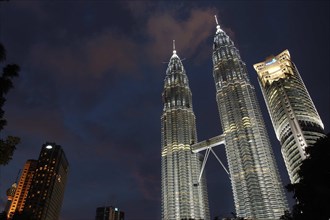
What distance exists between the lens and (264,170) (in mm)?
121562

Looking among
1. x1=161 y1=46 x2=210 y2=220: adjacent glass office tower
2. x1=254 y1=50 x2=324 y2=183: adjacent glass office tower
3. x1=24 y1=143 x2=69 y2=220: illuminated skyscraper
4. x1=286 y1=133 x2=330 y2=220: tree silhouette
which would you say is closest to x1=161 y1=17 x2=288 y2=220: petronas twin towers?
x1=161 y1=46 x2=210 y2=220: adjacent glass office tower

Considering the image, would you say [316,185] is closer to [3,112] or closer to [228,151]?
[3,112]

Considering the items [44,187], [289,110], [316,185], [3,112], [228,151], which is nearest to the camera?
[3,112]

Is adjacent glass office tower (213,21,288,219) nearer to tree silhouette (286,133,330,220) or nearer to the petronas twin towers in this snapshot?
the petronas twin towers

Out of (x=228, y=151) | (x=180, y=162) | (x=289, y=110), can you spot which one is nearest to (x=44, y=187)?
(x=180, y=162)

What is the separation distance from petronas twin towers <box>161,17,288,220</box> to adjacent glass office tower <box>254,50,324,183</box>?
8529 mm

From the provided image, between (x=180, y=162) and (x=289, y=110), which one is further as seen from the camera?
(x=180, y=162)

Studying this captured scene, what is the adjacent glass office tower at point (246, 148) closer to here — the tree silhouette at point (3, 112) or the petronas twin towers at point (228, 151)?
the petronas twin towers at point (228, 151)

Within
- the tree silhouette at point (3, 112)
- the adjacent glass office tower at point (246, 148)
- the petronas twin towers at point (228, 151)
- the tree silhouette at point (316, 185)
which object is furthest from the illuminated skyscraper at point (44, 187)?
the tree silhouette at point (3, 112)

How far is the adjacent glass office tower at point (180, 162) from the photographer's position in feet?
477

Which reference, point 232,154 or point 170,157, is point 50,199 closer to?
point 170,157

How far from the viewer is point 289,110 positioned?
5241 inches

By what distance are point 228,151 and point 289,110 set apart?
35159mm

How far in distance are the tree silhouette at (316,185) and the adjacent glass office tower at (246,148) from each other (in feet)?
296
